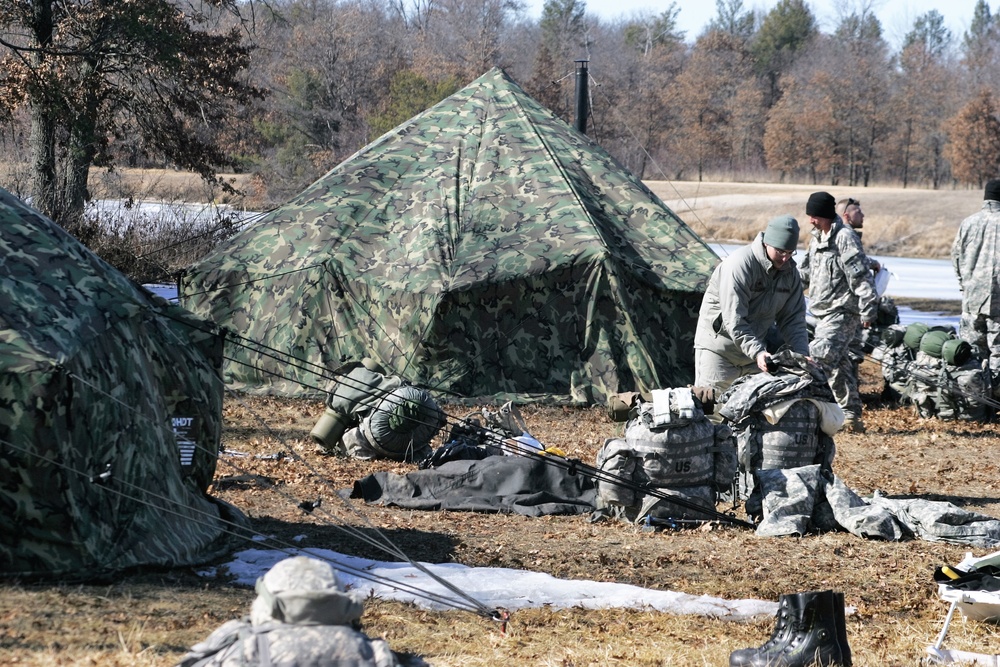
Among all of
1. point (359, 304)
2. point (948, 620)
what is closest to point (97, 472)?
point (948, 620)

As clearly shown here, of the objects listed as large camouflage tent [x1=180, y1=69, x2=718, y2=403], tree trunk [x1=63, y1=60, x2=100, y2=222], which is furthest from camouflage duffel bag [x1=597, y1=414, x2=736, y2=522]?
tree trunk [x1=63, y1=60, x2=100, y2=222]

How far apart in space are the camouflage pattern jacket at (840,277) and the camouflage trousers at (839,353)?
0.09 meters

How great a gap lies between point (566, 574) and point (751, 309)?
2.49 metres

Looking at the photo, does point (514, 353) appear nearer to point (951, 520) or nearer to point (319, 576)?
point (951, 520)

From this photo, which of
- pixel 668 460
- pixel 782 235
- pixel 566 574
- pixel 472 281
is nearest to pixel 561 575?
pixel 566 574

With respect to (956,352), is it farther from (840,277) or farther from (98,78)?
(98,78)

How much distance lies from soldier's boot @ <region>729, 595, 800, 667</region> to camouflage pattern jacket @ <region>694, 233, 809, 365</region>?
3.06 meters

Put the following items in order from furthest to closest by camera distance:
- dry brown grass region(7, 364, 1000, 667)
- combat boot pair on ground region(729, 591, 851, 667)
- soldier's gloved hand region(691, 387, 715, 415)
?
soldier's gloved hand region(691, 387, 715, 415) < dry brown grass region(7, 364, 1000, 667) < combat boot pair on ground region(729, 591, 851, 667)

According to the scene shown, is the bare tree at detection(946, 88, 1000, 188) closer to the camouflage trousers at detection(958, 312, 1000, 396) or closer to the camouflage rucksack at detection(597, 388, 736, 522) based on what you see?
the camouflage trousers at detection(958, 312, 1000, 396)

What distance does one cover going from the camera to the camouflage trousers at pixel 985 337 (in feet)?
38.1

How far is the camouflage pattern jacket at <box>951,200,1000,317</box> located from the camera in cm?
1145

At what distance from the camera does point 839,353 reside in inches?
426

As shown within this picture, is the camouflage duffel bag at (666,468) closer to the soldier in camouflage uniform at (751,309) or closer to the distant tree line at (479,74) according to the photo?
the soldier in camouflage uniform at (751,309)

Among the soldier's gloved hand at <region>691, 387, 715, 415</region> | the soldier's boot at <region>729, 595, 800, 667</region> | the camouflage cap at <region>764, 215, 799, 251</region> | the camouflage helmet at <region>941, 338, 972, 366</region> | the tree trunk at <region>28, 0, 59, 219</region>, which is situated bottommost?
the soldier's boot at <region>729, 595, 800, 667</region>
